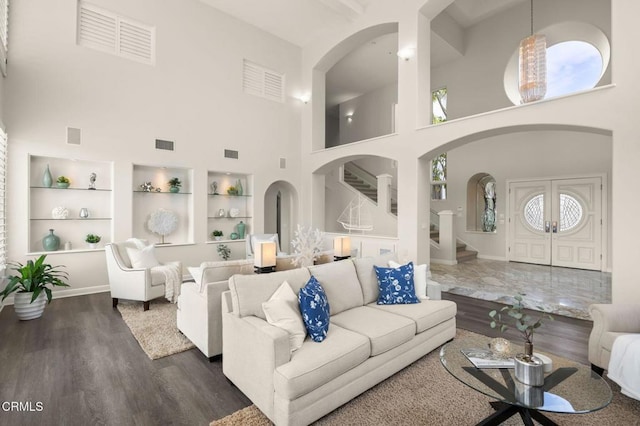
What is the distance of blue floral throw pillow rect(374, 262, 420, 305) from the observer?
3.26 metres

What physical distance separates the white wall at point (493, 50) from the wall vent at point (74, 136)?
9.30 metres

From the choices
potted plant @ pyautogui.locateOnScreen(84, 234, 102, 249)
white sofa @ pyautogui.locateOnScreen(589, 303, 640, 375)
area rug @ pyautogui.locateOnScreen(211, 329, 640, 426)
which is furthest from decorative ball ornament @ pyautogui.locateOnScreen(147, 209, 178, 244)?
white sofa @ pyautogui.locateOnScreen(589, 303, 640, 375)

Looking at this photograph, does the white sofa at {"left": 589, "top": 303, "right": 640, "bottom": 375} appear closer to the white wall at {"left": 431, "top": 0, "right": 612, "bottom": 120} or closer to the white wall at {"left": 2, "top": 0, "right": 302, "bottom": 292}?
the white wall at {"left": 2, "top": 0, "right": 302, "bottom": 292}

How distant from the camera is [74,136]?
518 centimetres

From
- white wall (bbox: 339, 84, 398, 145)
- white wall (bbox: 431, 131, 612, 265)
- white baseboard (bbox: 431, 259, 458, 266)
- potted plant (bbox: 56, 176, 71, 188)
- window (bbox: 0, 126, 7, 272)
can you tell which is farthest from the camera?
white wall (bbox: 339, 84, 398, 145)

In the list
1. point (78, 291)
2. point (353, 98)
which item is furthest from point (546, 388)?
point (353, 98)

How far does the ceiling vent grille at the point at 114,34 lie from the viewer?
Answer: 17.5 feet

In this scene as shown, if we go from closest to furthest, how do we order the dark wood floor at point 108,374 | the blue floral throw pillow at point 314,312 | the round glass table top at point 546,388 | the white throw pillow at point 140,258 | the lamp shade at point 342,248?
the round glass table top at point 546,388 < the dark wood floor at point 108,374 < the blue floral throw pillow at point 314,312 < the lamp shade at point 342,248 < the white throw pillow at point 140,258

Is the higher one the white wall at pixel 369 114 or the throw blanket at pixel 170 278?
the white wall at pixel 369 114

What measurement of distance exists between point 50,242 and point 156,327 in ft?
9.20

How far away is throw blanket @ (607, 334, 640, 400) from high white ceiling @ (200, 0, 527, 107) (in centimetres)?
680

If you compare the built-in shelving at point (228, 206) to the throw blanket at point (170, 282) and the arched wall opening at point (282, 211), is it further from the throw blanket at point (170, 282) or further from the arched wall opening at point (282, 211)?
the throw blanket at point (170, 282)

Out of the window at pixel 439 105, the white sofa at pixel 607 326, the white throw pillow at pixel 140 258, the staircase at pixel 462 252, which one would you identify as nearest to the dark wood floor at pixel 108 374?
the white sofa at pixel 607 326

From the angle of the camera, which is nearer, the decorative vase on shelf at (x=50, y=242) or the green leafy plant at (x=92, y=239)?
the decorative vase on shelf at (x=50, y=242)
